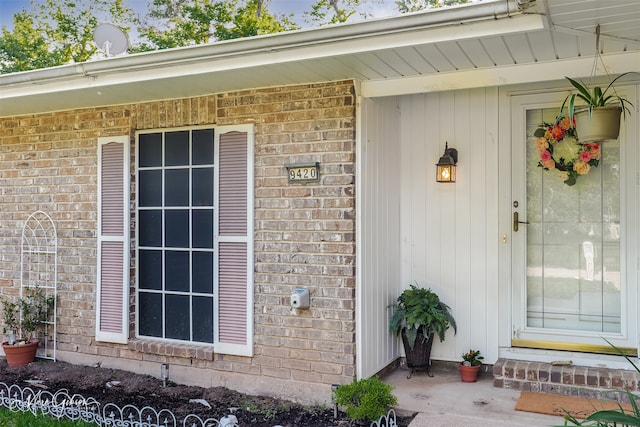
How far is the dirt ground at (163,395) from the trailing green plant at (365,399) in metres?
0.18

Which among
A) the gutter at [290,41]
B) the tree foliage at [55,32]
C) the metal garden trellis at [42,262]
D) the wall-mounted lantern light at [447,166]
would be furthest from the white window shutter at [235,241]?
the tree foliage at [55,32]

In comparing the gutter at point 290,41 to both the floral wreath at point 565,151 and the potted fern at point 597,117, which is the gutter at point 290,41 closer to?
the potted fern at point 597,117

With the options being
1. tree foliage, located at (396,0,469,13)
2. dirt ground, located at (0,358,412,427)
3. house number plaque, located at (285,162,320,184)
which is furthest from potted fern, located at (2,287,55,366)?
tree foliage, located at (396,0,469,13)

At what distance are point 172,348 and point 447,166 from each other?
296 centimetres

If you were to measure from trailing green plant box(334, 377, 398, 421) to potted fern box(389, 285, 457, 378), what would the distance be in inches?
40.5

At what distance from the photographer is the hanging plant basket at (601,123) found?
3.92m

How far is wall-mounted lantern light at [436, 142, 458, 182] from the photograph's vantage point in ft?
17.1

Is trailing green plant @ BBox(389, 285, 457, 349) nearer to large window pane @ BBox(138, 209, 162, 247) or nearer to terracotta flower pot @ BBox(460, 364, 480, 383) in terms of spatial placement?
terracotta flower pot @ BBox(460, 364, 480, 383)

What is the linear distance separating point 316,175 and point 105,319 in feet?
8.69

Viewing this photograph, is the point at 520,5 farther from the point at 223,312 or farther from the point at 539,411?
the point at 223,312

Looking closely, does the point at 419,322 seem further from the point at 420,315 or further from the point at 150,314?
the point at 150,314

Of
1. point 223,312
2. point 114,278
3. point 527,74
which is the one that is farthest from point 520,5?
point 114,278

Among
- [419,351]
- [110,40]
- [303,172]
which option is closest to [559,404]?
[419,351]

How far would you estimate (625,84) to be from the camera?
466cm
